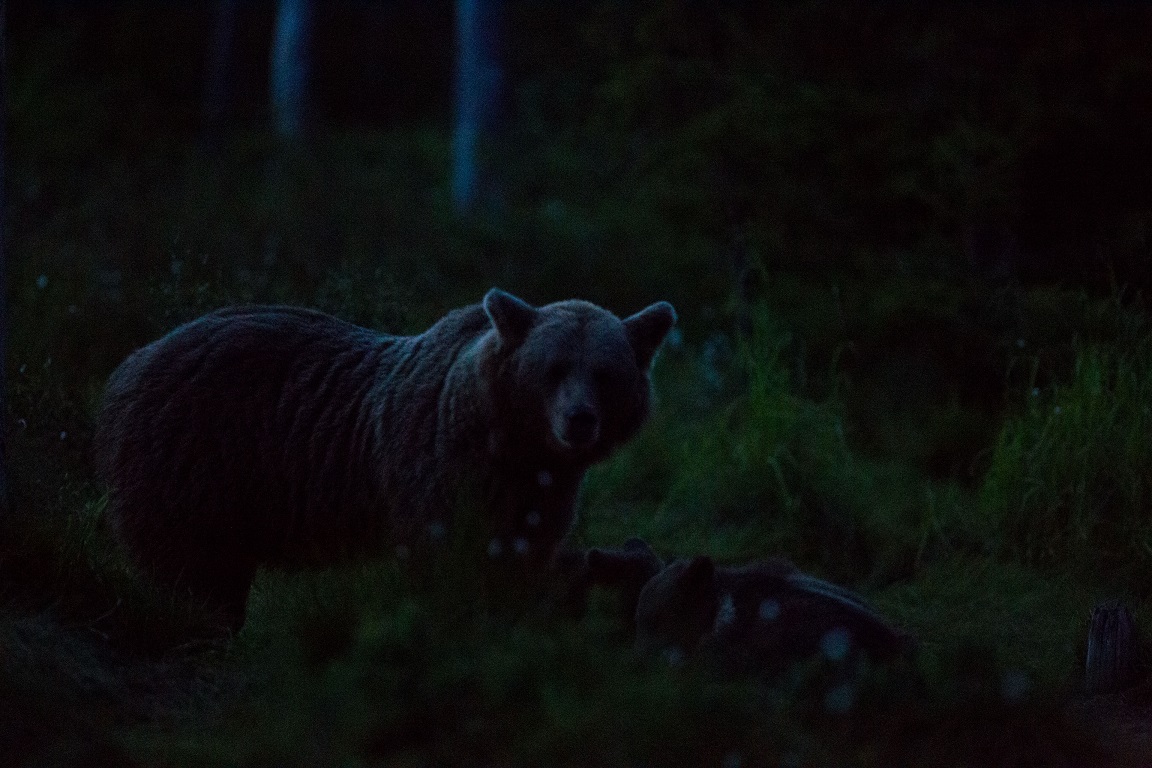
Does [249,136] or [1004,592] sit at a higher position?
[249,136]

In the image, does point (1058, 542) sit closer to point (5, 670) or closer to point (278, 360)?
point (278, 360)

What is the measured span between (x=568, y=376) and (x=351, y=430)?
105 cm

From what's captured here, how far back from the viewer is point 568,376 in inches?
221

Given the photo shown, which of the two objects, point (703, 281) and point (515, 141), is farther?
point (515, 141)

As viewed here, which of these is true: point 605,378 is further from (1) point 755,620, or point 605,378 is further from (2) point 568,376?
(1) point 755,620

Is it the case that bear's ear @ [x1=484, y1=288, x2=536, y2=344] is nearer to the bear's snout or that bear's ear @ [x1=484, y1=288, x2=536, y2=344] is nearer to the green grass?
the bear's snout

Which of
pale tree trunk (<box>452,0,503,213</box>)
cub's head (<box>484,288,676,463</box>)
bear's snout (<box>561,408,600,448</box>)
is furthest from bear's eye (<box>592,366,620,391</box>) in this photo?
pale tree trunk (<box>452,0,503,213</box>)

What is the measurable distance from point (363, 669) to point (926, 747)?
1.58 metres

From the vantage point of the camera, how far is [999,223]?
9.70 meters

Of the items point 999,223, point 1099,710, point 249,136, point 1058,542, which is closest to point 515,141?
point 249,136

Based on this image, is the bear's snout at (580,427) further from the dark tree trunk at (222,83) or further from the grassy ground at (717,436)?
the dark tree trunk at (222,83)

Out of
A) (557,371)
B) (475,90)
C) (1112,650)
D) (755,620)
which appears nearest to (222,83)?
(475,90)

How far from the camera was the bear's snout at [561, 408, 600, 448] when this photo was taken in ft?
17.9

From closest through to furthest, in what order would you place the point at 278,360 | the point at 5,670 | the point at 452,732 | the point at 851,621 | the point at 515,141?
the point at 452,732
the point at 5,670
the point at 851,621
the point at 278,360
the point at 515,141
